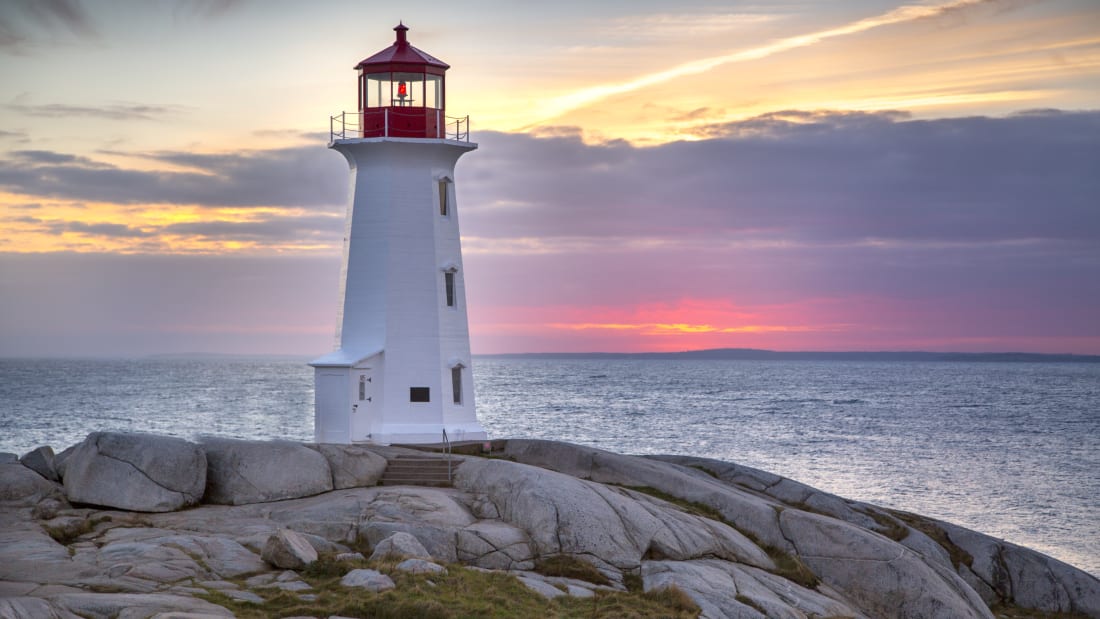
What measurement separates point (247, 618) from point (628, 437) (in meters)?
64.0

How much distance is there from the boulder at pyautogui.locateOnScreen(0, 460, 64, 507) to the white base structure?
9.61 metres

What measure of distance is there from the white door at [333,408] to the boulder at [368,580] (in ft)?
45.2

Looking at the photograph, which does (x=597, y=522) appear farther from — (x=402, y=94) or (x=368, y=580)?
(x=402, y=94)

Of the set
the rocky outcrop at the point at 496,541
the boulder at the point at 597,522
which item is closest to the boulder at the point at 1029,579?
the rocky outcrop at the point at 496,541

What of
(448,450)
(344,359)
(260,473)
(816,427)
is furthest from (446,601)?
(816,427)

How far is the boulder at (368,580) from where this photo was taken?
18406 millimetres

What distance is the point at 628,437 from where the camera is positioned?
79.6 m

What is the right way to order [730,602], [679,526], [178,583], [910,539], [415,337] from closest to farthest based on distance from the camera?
[178,583] < [730,602] < [679,526] < [910,539] < [415,337]

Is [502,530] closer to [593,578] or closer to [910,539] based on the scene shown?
[593,578]

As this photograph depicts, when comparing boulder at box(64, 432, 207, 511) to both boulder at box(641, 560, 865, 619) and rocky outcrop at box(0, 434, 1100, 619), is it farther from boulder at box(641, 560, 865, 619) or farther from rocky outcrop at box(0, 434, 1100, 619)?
boulder at box(641, 560, 865, 619)

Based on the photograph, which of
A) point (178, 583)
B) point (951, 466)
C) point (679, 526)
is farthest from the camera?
point (951, 466)

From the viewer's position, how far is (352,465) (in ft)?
89.2

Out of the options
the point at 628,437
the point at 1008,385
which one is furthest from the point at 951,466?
the point at 1008,385

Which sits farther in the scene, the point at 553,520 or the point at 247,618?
the point at 553,520
